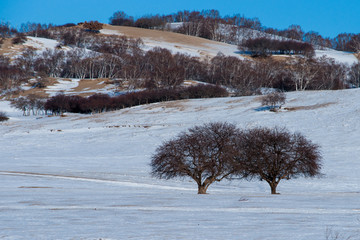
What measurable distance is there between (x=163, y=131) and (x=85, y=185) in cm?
4314

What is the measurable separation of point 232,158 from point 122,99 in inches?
3793

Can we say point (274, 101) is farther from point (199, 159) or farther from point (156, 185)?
point (199, 159)

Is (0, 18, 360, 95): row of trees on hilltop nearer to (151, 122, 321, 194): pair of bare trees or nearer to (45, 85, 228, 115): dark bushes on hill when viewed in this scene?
(45, 85, 228, 115): dark bushes on hill

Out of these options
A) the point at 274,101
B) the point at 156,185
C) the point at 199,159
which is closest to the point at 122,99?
the point at 274,101

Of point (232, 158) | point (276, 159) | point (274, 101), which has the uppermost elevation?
point (274, 101)

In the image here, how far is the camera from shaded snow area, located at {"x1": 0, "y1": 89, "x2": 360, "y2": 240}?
49.0 ft

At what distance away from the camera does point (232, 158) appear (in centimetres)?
3622

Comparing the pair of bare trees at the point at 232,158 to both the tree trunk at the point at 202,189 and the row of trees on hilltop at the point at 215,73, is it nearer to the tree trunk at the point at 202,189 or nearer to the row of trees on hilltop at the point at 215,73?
the tree trunk at the point at 202,189

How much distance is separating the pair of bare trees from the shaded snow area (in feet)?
6.36

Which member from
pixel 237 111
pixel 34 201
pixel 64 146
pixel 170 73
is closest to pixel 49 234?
pixel 34 201

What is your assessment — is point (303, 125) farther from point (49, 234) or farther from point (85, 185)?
point (49, 234)

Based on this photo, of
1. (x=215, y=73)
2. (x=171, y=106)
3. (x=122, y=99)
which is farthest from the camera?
(x=215, y=73)

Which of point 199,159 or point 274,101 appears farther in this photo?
point 274,101

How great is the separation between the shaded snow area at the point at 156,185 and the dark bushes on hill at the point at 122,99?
682 inches
